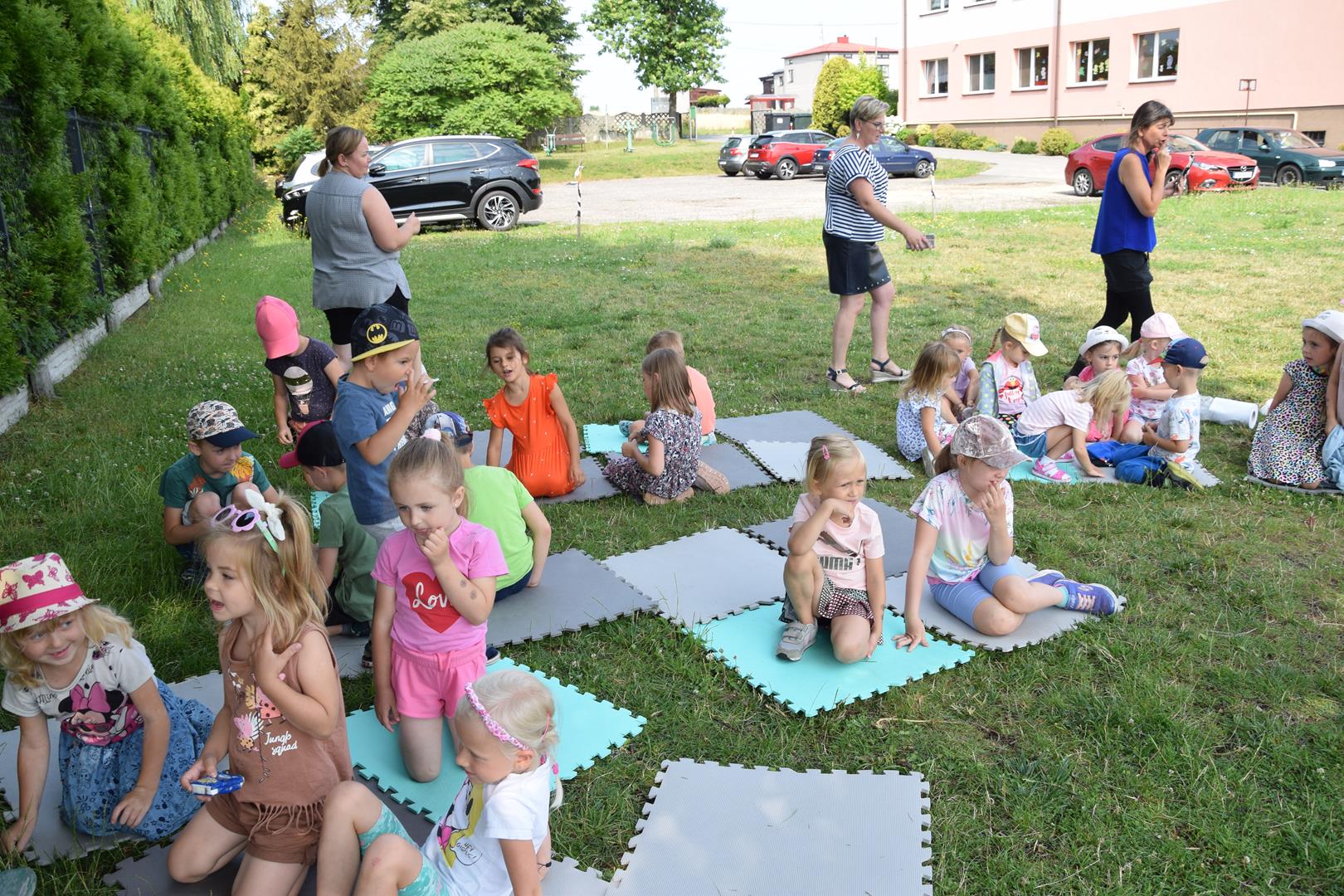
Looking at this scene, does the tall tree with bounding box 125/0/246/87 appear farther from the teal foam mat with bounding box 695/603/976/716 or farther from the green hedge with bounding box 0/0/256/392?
the teal foam mat with bounding box 695/603/976/716

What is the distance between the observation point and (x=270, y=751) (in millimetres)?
2531

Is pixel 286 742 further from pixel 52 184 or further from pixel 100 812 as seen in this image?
pixel 52 184

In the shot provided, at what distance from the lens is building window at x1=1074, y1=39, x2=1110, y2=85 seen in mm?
31875

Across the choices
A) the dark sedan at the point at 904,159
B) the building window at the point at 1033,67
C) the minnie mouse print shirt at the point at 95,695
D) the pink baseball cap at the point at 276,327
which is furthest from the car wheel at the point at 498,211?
the building window at the point at 1033,67

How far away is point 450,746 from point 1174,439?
14.1 ft

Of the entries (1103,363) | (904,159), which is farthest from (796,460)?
(904,159)

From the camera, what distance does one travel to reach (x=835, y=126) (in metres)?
41.5

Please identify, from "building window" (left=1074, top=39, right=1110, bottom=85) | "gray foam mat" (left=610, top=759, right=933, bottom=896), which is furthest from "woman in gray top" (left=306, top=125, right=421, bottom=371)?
"building window" (left=1074, top=39, right=1110, bottom=85)

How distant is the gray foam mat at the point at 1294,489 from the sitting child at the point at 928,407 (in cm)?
166

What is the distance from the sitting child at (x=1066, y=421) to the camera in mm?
5570

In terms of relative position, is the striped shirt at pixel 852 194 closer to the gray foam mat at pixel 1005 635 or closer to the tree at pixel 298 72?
the gray foam mat at pixel 1005 635

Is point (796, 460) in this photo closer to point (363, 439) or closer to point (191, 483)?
point (363, 439)

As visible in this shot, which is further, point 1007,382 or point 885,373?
point 885,373

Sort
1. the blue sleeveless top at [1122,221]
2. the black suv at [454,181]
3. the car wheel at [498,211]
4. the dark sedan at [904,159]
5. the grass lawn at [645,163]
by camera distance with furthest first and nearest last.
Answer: the grass lawn at [645,163] < the dark sedan at [904,159] < the car wheel at [498,211] < the black suv at [454,181] < the blue sleeveless top at [1122,221]
